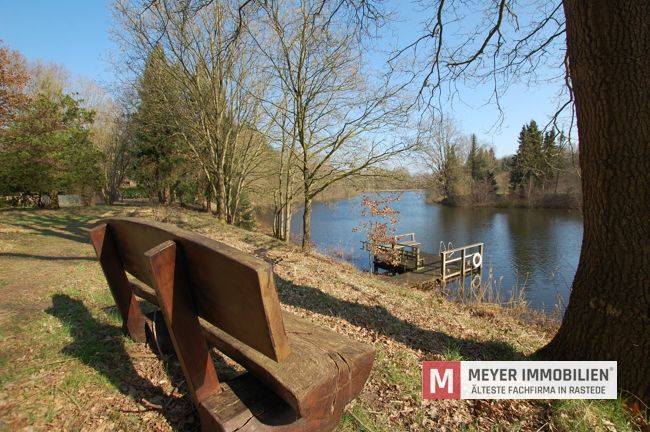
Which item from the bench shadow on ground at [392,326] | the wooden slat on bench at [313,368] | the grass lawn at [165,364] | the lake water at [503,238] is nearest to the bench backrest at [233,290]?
the wooden slat on bench at [313,368]

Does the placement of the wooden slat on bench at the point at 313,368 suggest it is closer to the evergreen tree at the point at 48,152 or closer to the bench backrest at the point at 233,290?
the bench backrest at the point at 233,290

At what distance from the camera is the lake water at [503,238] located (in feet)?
44.1

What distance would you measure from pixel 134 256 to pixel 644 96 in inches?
145

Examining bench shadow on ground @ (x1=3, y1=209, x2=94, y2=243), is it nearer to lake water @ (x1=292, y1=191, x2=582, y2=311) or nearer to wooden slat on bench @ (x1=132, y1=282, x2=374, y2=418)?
wooden slat on bench @ (x1=132, y1=282, x2=374, y2=418)

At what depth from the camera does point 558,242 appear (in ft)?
67.4

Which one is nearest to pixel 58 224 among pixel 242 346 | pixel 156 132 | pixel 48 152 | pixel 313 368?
pixel 48 152

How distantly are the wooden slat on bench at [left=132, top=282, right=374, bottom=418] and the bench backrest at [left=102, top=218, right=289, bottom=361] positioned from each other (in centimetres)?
28

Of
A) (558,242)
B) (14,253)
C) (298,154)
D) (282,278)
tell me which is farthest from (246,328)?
(558,242)

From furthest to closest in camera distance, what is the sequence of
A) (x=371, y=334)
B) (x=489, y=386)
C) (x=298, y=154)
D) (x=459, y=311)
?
(x=298, y=154) → (x=459, y=311) → (x=371, y=334) → (x=489, y=386)

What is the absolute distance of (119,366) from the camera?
2.53 m

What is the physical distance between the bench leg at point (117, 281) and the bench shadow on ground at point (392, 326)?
2.12 m

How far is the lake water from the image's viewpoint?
44.1 feet

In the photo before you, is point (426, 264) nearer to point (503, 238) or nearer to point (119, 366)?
point (503, 238)

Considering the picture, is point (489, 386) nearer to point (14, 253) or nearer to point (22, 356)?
point (22, 356)
